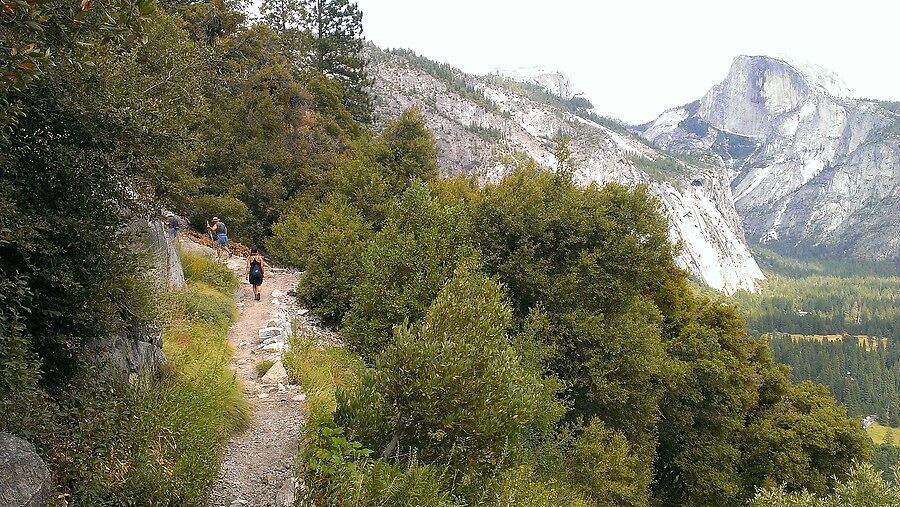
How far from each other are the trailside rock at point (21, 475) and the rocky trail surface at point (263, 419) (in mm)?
2667

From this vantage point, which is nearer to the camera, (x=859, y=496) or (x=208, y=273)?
(x=859, y=496)

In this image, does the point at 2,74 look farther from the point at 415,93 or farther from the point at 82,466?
the point at 415,93

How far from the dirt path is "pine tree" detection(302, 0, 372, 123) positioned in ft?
106

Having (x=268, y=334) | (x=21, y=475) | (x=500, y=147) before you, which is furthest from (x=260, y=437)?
(x=500, y=147)

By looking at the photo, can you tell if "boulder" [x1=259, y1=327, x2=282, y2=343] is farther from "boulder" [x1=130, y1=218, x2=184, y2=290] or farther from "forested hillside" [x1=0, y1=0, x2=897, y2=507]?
"boulder" [x1=130, y1=218, x2=184, y2=290]

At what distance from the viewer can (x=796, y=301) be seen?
633 ft

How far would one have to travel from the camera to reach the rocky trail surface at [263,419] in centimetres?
741

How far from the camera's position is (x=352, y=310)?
50.9 feet

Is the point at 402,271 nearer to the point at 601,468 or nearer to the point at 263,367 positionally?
the point at 263,367

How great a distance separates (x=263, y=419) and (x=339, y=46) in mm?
39136

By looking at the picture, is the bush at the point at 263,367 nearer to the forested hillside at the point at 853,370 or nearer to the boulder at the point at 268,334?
the boulder at the point at 268,334

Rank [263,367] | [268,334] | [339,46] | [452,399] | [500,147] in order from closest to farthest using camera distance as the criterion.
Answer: [452,399], [263,367], [268,334], [339,46], [500,147]

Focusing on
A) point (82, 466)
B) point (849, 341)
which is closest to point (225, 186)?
point (82, 466)

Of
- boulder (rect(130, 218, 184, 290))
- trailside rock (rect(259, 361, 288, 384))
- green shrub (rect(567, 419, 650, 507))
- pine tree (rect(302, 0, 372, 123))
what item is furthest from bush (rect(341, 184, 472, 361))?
pine tree (rect(302, 0, 372, 123))
